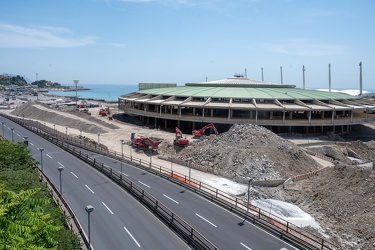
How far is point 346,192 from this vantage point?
109 feet

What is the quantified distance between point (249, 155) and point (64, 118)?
63980 mm

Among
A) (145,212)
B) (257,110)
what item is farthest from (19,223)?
(257,110)

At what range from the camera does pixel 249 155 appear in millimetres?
44219

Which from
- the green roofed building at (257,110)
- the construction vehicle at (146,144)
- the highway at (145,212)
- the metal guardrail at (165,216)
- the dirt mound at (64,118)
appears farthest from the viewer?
the dirt mound at (64,118)

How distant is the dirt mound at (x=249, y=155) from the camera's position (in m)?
42.3

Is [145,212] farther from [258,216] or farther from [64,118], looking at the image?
[64,118]

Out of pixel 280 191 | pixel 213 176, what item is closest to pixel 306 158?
pixel 280 191

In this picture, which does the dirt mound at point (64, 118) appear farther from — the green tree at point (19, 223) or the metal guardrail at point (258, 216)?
the green tree at point (19, 223)

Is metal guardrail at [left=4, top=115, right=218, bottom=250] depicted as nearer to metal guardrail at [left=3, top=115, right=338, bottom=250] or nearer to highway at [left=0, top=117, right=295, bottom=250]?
highway at [left=0, top=117, right=295, bottom=250]

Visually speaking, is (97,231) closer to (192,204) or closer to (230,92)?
(192,204)

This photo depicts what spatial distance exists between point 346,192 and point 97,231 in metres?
25.3

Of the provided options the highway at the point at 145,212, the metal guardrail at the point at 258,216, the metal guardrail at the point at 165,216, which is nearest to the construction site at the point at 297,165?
the metal guardrail at the point at 258,216

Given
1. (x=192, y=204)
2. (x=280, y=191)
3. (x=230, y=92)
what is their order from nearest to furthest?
(x=192, y=204), (x=280, y=191), (x=230, y=92)

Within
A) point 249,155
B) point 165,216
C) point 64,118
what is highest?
point 64,118
